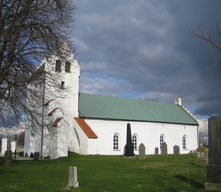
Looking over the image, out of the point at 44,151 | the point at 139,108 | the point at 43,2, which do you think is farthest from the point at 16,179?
the point at 139,108

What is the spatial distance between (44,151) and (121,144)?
970 cm

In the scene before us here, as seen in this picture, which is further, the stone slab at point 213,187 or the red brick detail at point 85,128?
the red brick detail at point 85,128

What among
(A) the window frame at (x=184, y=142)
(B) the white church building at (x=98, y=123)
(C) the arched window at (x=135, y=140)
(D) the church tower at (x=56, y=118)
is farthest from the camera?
(A) the window frame at (x=184, y=142)

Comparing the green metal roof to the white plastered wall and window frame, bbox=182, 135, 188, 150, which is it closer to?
the white plastered wall

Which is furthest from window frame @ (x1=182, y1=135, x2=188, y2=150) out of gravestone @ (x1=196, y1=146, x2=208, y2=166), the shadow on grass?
the shadow on grass

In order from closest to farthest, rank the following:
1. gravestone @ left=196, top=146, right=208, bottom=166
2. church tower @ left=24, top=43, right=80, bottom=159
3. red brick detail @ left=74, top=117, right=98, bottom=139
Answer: gravestone @ left=196, top=146, right=208, bottom=166 → church tower @ left=24, top=43, right=80, bottom=159 → red brick detail @ left=74, top=117, right=98, bottom=139

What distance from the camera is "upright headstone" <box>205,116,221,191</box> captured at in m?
7.36

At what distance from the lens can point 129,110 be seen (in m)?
31.6

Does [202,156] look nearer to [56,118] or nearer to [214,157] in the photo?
[214,157]

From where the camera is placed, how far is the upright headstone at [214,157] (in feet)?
24.2

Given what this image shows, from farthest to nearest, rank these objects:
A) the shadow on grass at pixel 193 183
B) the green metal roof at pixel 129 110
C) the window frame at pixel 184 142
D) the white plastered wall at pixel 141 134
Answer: the window frame at pixel 184 142 → the green metal roof at pixel 129 110 → the white plastered wall at pixel 141 134 → the shadow on grass at pixel 193 183

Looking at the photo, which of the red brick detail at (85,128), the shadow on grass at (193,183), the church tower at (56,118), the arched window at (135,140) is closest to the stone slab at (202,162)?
the shadow on grass at (193,183)

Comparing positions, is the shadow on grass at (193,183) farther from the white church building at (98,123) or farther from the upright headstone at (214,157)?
the white church building at (98,123)

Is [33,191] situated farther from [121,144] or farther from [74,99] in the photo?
[121,144]
